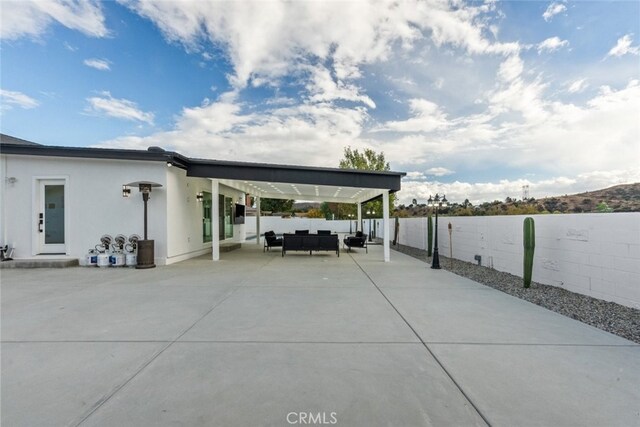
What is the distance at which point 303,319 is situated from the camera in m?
4.16

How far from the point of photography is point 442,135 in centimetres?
1545

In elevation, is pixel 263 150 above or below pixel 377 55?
below

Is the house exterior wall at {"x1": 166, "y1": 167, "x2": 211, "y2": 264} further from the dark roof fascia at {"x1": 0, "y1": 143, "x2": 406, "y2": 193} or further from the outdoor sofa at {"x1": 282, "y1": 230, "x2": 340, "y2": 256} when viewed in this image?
the outdoor sofa at {"x1": 282, "y1": 230, "x2": 340, "y2": 256}

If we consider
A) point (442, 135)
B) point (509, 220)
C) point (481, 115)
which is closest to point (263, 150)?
point (442, 135)

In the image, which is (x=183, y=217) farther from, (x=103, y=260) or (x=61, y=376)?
(x=61, y=376)

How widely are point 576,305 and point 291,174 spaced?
8.06 meters

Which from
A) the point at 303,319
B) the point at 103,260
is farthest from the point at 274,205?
the point at 303,319

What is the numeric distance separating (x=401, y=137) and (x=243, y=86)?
9.02 meters

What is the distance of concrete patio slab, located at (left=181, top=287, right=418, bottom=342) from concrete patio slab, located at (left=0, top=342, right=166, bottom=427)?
71 centimetres

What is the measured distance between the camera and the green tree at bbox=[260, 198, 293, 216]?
41.5 m

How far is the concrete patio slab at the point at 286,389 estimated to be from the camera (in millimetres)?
2037

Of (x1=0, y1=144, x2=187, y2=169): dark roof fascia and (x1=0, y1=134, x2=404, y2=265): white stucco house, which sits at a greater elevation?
(x1=0, y1=144, x2=187, y2=169): dark roof fascia

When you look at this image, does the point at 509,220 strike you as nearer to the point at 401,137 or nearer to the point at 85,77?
the point at 401,137

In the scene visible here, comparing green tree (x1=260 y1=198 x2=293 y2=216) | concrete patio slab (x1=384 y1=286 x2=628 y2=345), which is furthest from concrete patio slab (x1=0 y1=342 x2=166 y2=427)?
green tree (x1=260 y1=198 x2=293 y2=216)
